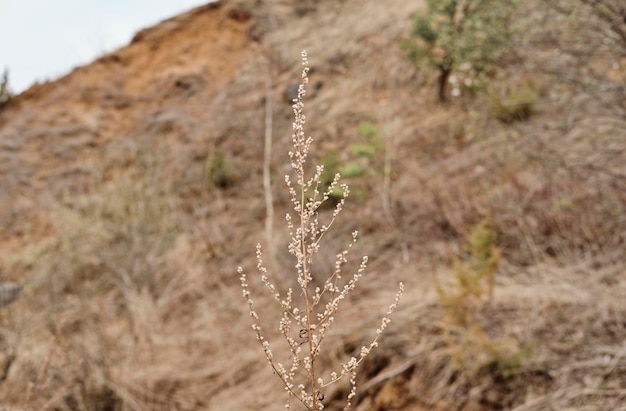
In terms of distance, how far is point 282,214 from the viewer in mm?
9422

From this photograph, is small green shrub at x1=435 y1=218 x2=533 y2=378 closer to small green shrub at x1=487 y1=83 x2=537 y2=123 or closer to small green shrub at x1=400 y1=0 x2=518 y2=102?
small green shrub at x1=400 y1=0 x2=518 y2=102

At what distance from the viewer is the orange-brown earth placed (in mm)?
3980

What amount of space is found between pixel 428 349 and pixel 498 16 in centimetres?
481

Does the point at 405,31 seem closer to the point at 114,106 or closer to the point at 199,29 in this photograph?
the point at 199,29

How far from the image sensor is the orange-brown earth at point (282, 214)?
13.1 feet

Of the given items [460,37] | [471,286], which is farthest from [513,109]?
[471,286]

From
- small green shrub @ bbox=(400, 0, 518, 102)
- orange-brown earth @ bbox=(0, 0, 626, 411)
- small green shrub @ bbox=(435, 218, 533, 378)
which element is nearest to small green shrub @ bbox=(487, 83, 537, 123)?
orange-brown earth @ bbox=(0, 0, 626, 411)

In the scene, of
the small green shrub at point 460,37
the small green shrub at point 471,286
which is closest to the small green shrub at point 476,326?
the small green shrub at point 471,286

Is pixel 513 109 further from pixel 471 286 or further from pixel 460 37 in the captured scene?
pixel 471 286

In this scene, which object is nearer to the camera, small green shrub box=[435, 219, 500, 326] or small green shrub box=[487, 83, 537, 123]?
small green shrub box=[435, 219, 500, 326]

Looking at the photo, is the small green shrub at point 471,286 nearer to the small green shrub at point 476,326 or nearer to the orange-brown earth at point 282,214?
the small green shrub at point 476,326

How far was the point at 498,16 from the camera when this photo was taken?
680cm

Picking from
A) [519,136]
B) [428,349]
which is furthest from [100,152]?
[428,349]

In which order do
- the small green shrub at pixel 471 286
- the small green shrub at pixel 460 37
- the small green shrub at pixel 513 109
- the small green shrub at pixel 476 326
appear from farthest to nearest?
the small green shrub at pixel 513 109, the small green shrub at pixel 460 37, the small green shrub at pixel 471 286, the small green shrub at pixel 476 326
